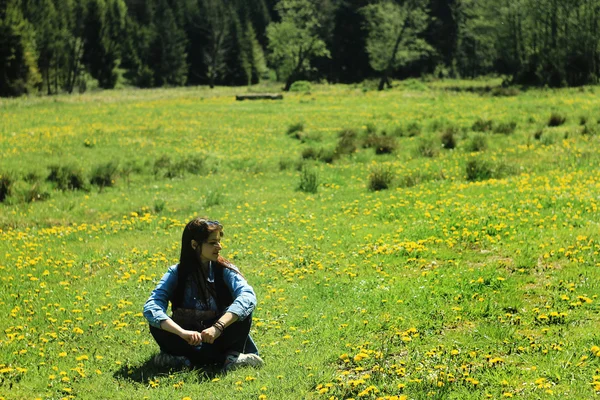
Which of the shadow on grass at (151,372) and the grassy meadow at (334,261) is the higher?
the grassy meadow at (334,261)

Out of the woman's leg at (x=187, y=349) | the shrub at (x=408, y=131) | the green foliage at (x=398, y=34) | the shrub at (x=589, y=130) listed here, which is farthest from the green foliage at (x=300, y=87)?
the woman's leg at (x=187, y=349)

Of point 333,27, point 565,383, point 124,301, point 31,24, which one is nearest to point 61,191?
point 124,301

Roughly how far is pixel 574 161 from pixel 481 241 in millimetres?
8108

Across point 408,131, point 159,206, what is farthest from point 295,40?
point 159,206

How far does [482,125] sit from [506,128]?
145 centimetres

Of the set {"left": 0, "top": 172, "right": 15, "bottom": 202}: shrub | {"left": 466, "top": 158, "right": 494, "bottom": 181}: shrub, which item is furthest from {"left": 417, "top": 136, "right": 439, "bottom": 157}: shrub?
{"left": 0, "top": 172, "right": 15, "bottom": 202}: shrub

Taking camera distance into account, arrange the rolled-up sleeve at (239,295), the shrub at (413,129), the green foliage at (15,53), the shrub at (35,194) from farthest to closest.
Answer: the green foliage at (15,53), the shrub at (413,129), the shrub at (35,194), the rolled-up sleeve at (239,295)

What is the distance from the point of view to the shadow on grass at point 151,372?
6.30 m

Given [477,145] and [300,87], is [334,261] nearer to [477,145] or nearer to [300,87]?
[477,145]

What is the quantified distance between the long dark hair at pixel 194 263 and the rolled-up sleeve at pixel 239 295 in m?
0.10

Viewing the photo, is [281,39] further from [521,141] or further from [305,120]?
[521,141]

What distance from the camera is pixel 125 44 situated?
3794 inches

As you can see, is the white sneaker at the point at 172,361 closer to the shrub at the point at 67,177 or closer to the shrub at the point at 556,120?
the shrub at the point at 67,177

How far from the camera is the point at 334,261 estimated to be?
1023 centimetres
